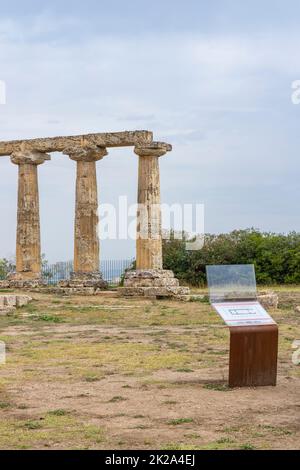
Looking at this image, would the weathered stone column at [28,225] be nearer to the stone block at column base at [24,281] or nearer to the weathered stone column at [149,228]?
the stone block at column base at [24,281]

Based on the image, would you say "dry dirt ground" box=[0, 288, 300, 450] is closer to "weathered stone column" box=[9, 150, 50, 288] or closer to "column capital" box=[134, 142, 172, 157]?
"column capital" box=[134, 142, 172, 157]

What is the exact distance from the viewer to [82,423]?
9.14 m

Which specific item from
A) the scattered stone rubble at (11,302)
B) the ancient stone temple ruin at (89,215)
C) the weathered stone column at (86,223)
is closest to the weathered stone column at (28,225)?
the ancient stone temple ruin at (89,215)

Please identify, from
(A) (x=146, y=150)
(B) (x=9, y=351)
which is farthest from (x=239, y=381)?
(A) (x=146, y=150)

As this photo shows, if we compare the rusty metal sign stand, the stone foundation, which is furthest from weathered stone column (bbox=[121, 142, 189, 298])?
the rusty metal sign stand

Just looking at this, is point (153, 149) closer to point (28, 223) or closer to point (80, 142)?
point (80, 142)

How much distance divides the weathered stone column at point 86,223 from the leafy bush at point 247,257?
8194mm

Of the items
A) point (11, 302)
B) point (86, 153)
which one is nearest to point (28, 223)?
point (86, 153)

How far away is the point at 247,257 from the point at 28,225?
11.4m

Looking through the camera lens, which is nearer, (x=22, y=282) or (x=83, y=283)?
(x=83, y=283)

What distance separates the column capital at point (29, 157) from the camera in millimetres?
30141

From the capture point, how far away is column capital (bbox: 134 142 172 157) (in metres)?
27.2

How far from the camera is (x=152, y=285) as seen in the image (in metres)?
27.2

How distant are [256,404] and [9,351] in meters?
6.41
